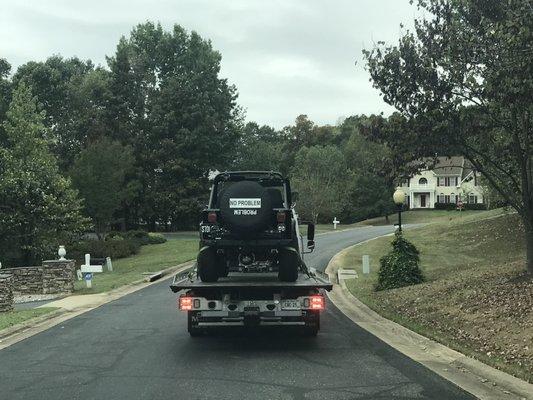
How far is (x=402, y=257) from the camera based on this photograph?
16297 millimetres

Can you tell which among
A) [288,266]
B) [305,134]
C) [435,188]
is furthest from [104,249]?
[305,134]

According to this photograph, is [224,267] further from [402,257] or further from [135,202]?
[135,202]

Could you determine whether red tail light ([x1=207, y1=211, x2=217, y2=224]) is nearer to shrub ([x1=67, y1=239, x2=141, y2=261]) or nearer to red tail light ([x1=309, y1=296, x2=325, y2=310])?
red tail light ([x1=309, y1=296, x2=325, y2=310])

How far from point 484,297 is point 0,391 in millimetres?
8633

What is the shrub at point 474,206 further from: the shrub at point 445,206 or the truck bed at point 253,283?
the truck bed at point 253,283

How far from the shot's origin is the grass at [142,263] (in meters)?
19.8

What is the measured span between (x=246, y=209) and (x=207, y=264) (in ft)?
3.51

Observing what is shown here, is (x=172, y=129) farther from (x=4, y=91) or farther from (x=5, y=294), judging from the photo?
(x=5, y=294)

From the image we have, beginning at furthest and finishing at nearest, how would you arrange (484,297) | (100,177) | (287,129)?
(287,129) → (100,177) → (484,297)

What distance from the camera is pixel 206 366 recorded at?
24.1 feet

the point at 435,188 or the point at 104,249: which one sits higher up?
the point at 435,188

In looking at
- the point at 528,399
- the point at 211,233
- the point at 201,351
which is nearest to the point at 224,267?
the point at 211,233

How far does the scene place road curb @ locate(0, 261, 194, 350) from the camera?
33.8 feet

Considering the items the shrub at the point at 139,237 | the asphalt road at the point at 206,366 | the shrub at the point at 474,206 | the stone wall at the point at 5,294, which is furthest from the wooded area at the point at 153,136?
the asphalt road at the point at 206,366
